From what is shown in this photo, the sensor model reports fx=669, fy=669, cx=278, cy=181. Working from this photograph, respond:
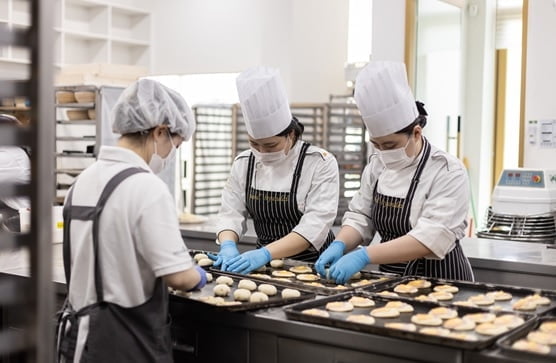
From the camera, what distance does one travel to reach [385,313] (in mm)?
1945

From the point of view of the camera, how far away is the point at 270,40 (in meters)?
7.43

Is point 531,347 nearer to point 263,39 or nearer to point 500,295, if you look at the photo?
point 500,295

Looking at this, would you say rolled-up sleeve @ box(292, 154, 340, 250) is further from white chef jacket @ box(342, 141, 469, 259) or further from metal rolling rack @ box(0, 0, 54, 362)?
metal rolling rack @ box(0, 0, 54, 362)

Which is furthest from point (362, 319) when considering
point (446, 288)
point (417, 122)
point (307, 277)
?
point (417, 122)

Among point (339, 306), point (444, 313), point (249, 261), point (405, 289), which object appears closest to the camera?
point (444, 313)

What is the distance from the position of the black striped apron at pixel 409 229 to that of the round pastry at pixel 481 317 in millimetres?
727

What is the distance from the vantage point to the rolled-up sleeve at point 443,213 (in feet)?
7.98

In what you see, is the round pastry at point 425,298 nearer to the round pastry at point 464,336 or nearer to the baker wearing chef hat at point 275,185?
the round pastry at point 464,336

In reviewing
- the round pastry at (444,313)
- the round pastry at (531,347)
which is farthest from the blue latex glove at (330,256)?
the round pastry at (531,347)

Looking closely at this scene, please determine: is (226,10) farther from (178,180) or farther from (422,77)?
(422,77)

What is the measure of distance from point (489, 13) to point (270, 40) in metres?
2.40

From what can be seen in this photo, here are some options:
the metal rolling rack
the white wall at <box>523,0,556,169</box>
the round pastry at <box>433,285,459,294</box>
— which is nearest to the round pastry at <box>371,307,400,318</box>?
the round pastry at <box>433,285,459,294</box>

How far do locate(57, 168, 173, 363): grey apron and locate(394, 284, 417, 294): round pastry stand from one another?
0.80m

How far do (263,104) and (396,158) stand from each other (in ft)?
1.98
